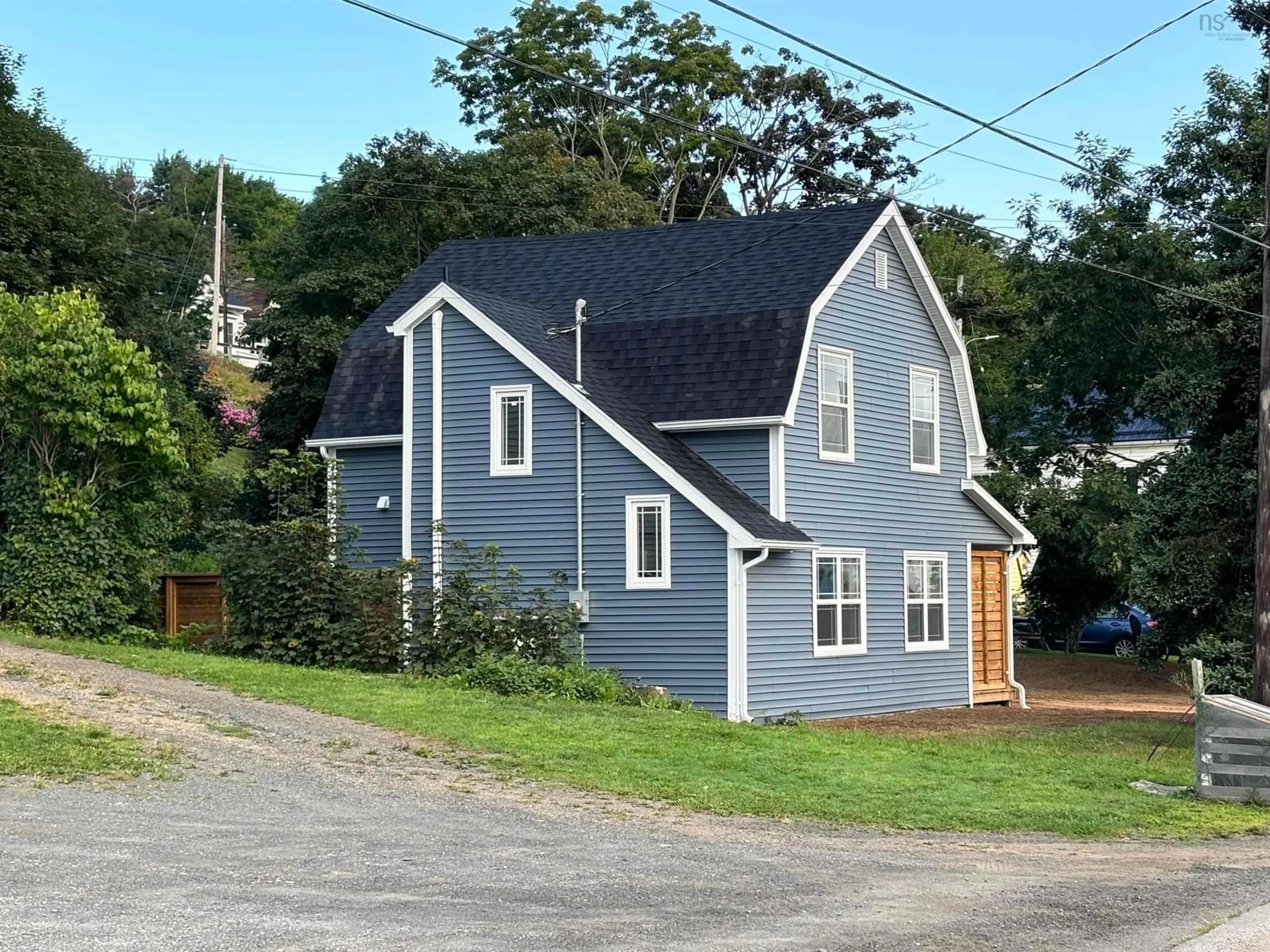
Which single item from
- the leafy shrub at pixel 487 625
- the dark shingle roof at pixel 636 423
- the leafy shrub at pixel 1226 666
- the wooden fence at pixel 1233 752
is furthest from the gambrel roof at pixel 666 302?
the wooden fence at pixel 1233 752

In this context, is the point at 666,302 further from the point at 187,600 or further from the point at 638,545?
the point at 187,600

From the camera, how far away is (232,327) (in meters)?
94.1

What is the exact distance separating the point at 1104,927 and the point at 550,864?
11.7 feet

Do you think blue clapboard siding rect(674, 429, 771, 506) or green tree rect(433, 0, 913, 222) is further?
green tree rect(433, 0, 913, 222)

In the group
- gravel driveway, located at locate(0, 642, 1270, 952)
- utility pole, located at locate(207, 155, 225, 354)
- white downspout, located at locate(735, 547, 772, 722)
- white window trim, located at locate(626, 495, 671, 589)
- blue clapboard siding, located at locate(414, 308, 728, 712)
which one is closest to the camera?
gravel driveway, located at locate(0, 642, 1270, 952)

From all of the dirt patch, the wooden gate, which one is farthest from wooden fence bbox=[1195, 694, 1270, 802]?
the wooden gate

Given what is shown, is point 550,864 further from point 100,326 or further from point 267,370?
point 267,370

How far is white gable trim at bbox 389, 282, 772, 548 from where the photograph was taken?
72.2ft

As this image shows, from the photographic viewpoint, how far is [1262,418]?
18328 mm

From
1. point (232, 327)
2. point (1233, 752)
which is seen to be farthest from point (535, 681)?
point (232, 327)

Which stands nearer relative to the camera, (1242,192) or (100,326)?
(100,326)

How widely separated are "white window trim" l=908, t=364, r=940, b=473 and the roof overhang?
971mm

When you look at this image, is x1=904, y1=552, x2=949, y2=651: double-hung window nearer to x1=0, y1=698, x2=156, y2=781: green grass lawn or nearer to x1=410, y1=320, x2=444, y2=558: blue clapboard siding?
x1=410, y1=320, x2=444, y2=558: blue clapboard siding

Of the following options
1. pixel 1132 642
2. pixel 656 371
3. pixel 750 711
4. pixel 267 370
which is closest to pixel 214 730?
pixel 750 711
